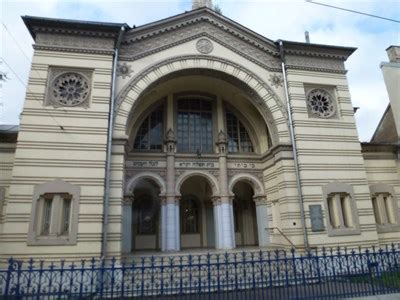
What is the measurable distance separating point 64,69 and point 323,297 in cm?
1263

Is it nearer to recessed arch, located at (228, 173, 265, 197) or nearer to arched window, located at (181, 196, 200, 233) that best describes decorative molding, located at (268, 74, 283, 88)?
recessed arch, located at (228, 173, 265, 197)

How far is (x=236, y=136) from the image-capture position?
1842 centimetres

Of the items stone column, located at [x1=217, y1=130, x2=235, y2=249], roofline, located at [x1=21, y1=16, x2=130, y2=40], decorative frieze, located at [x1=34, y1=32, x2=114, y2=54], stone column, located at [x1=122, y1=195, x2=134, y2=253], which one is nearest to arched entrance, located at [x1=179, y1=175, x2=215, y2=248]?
stone column, located at [x1=217, y1=130, x2=235, y2=249]

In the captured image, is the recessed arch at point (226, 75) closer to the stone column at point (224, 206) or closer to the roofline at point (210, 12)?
the roofline at point (210, 12)

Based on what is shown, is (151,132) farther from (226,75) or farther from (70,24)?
(70,24)

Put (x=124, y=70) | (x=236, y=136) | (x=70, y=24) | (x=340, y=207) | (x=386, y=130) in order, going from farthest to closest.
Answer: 1. (x=386, y=130)
2. (x=236, y=136)
3. (x=340, y=207)
4. (x=124, y=70)
5. (x=70, y=24)

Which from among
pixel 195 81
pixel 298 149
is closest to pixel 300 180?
pixel 298 149

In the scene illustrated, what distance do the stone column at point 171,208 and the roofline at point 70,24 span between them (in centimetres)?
579

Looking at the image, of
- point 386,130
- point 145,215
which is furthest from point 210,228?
point 386,130

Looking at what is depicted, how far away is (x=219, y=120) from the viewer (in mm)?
17984

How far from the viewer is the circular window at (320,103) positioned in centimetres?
1577

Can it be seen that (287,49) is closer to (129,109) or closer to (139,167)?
(129,109)

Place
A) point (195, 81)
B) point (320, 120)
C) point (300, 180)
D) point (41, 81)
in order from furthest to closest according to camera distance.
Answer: point (195, 81)
point (320, 120)
point (300, 180)
point (41, 81)

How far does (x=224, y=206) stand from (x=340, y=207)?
17.8ft
